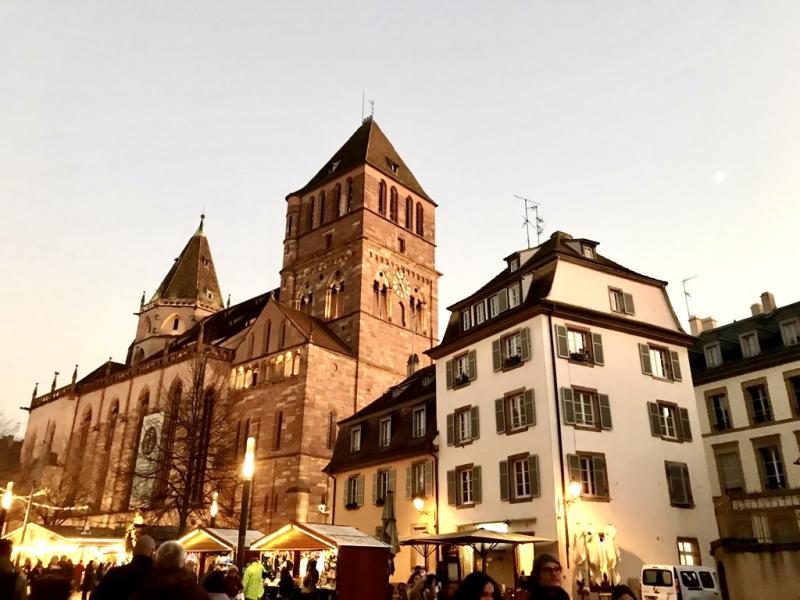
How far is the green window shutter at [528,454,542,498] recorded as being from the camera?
885 inches

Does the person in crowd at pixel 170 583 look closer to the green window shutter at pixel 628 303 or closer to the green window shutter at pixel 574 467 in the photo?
the green window shutter at pixel 574 467

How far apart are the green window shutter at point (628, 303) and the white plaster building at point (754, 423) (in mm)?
4506

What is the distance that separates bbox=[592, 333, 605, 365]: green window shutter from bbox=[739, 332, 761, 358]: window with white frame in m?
10.6

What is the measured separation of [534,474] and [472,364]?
5.73m

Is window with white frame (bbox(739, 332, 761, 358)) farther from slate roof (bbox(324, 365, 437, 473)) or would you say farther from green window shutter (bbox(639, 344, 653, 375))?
slate roof (bbox(324, 365, 437, 473))

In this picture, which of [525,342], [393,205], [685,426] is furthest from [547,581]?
[393,205]

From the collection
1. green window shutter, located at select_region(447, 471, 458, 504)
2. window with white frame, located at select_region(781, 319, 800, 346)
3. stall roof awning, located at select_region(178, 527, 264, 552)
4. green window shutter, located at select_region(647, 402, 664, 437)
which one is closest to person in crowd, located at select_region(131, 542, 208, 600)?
stall roof awning, located at select_region(178, 527, 264, 552)

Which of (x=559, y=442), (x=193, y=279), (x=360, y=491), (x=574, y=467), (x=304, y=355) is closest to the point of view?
(x=574, y=467)

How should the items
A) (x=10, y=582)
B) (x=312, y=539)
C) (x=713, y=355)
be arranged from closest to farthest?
(x=10, y=582), (x=312, y=539), (x=713, y=355)

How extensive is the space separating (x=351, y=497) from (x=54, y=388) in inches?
2204

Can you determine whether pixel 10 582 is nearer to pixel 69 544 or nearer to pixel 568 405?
pixel 568 405

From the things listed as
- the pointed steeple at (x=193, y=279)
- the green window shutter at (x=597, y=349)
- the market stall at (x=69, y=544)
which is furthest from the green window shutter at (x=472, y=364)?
the pointed steeple at (x=193, y=279)

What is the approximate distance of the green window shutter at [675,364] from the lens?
2659 cm

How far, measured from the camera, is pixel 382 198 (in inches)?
2120
